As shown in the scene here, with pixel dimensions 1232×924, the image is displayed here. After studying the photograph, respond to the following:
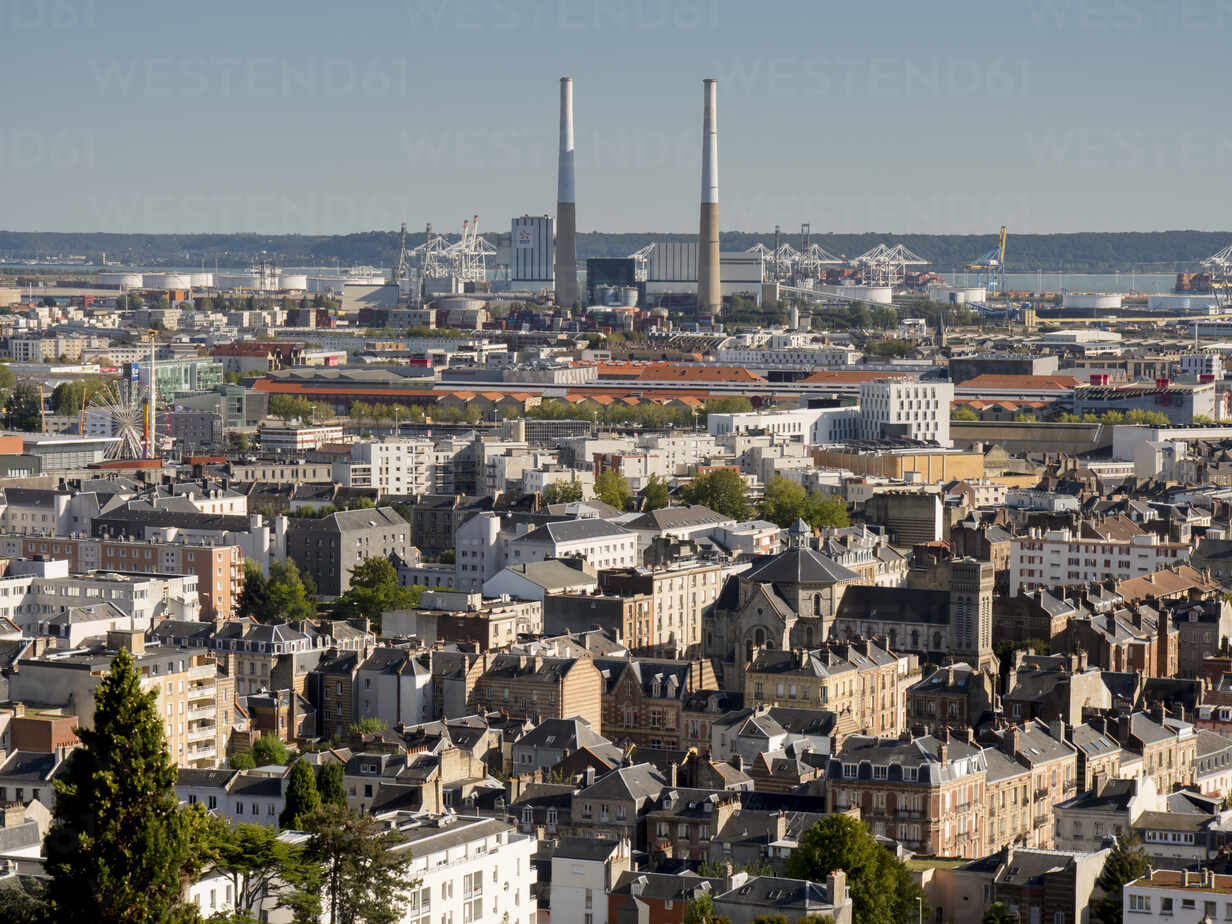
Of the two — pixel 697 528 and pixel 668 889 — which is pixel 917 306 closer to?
pixel 697 528

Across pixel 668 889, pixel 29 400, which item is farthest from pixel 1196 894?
pixel 29 400

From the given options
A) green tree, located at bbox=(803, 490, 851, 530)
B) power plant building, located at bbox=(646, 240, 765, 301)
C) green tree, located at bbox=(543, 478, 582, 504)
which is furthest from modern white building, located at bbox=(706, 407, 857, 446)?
power plant building, located at bbox=(646, 240, 765, 301)

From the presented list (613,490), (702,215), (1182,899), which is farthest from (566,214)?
(1182,899)

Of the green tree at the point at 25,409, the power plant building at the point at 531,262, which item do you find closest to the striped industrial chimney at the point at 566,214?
the power plant building at the point at 531,262

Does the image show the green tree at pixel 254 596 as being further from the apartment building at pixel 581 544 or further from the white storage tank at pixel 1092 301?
the white storage tank at pixel 1092 301

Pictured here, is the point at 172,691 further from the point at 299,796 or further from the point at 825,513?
the point at 825,513
